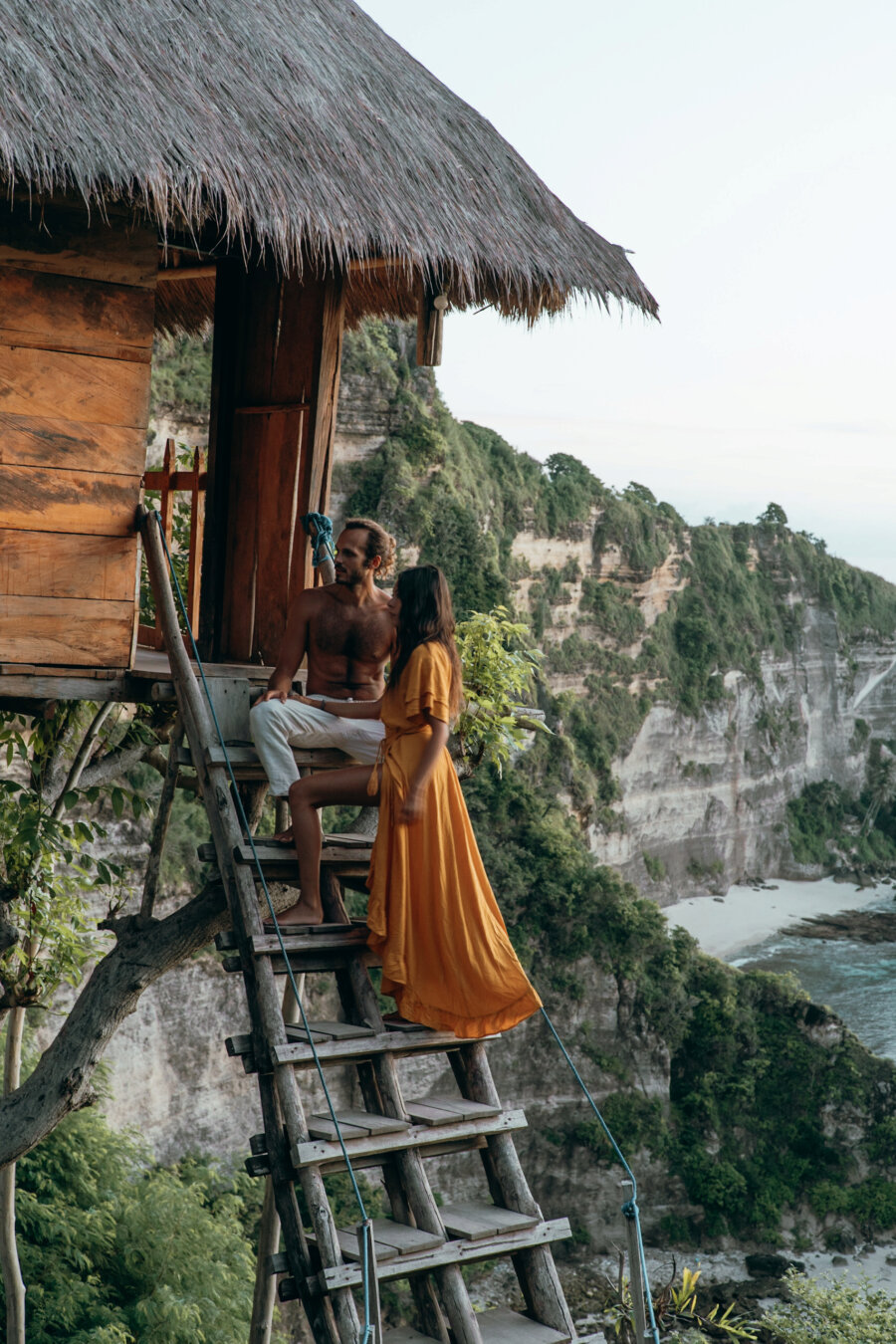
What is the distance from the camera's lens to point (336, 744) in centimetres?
532

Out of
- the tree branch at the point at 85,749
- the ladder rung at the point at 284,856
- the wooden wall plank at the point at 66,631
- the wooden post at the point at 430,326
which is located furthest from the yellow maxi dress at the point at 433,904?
the tree branch at the point at 85,749

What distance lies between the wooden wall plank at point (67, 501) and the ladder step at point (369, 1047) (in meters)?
2.47

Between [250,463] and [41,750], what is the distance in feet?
8.01

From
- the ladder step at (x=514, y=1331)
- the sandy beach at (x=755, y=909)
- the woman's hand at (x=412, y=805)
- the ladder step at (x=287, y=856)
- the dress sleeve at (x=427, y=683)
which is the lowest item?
the sandy beach at (x=755, y=909)

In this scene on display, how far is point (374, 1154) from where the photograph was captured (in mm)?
4027

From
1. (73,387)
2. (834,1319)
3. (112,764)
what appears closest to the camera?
(73,387)

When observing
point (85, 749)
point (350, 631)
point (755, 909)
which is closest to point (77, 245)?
point (350, 631)

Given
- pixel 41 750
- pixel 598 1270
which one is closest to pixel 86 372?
pixel 41 750

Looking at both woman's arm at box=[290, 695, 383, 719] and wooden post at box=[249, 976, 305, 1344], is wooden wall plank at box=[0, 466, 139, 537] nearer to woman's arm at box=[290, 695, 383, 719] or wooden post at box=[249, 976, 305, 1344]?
woman's arm at box=[290, 695, 383, 719]

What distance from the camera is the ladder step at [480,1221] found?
13.0 feet

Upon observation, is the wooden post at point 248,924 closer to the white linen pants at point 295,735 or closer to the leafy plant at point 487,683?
the white linen pants at point 295,735

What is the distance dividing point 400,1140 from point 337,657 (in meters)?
2.16

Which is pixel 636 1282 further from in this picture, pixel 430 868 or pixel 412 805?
pixel 412 805

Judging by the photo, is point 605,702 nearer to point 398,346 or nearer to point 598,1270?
point 398,346
